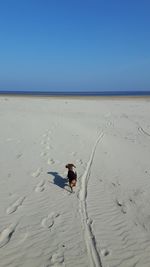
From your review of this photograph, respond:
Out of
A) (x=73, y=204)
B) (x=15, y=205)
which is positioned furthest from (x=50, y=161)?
(x=15, y=205)

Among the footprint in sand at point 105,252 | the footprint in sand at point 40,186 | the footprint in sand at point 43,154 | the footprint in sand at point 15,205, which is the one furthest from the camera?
the footprint in sand at point 43,154

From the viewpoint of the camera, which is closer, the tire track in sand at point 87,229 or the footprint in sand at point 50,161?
the tire track in sand at point 87,229

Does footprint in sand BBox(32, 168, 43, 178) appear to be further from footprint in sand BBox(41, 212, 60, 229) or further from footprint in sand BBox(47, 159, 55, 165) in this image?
footprint in sand BBox(41, 212, 60, 229)

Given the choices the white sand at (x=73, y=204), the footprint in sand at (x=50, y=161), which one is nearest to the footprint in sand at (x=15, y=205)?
the white sand at (x=73, y=204)

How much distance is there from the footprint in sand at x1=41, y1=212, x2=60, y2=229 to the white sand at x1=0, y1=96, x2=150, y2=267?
0.08ft

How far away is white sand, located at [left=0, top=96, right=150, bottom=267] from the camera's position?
19.7ft

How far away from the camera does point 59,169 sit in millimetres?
11039

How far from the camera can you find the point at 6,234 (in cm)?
657

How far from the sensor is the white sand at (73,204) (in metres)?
6.00

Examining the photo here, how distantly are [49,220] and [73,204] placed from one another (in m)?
1.07

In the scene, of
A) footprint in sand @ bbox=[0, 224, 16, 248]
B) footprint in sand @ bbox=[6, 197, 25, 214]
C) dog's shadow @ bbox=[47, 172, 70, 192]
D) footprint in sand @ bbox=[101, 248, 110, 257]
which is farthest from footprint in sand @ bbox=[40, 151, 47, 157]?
footprint in sand @ bbox=[101, 248, 110, 257]

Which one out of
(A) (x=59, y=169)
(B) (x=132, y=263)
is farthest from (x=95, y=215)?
(A) (x=59, y=169)

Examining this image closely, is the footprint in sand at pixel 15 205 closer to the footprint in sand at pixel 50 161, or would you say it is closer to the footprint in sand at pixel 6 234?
the footprint in sand at pixel 6 234

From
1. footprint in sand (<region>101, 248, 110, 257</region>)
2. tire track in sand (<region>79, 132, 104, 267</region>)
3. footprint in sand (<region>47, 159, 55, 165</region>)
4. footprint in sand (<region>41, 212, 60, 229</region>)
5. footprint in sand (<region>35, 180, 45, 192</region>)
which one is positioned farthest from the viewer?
footprint in sand (<region>47, 159, 55, 165</region>)
